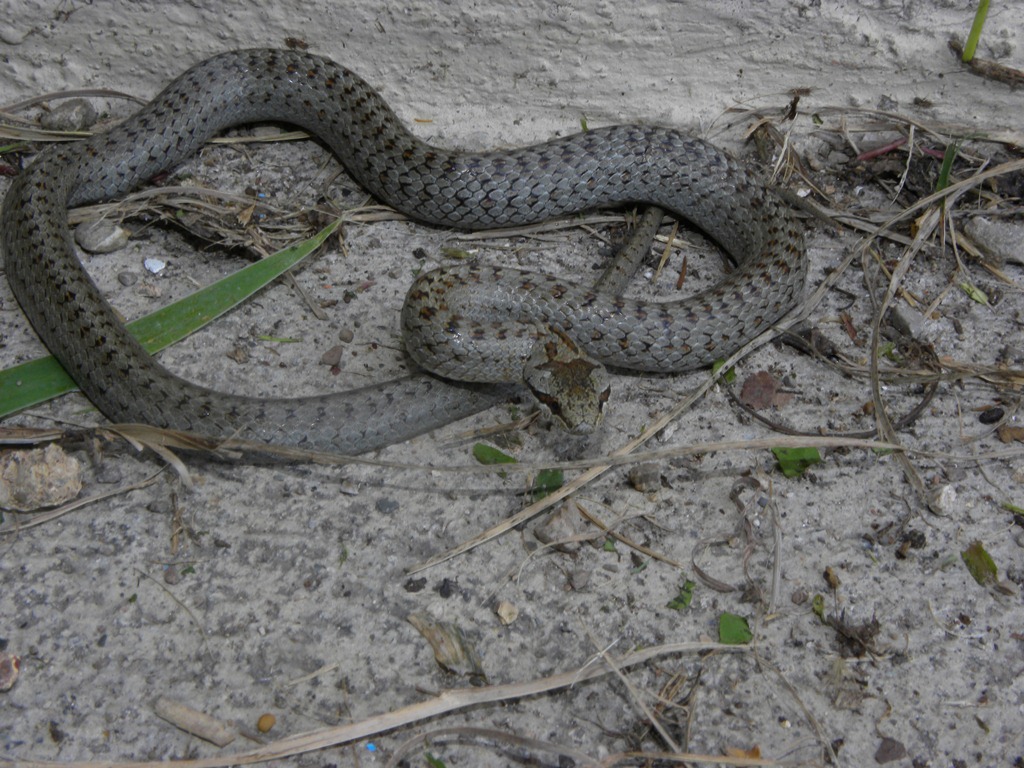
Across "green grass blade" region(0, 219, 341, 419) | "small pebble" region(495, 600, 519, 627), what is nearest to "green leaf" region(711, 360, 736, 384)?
"small pebble" region(495, 600, 519, 627)

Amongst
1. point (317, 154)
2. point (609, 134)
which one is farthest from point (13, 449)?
point (609, 134)

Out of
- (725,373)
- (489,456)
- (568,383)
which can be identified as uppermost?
(568,383)

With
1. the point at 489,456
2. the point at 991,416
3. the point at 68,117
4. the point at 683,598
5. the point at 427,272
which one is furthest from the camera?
the point at 68,117

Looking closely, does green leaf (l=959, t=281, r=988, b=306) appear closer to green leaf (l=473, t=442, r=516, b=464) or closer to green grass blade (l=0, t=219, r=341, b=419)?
green leaf (l=473, t=442, r=516, b=464)

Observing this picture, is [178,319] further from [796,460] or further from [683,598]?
[796,460]

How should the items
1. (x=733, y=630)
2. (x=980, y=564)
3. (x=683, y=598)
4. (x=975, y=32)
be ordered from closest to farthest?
(x=733, y=630)
(x=683, y=598)
(x=980, y=564)
(x=975, y=32)

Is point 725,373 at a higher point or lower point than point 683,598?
higher

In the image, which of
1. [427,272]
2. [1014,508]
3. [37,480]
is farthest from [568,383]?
[37,480]

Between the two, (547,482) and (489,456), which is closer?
(547,482)
